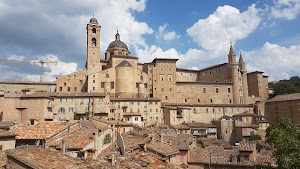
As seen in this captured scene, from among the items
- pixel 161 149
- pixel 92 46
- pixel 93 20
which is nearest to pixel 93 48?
pixel 92 46

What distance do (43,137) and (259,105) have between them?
222ft

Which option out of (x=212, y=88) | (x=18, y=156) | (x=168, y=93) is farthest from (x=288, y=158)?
(x=212, y=88)

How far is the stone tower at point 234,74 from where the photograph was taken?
86.4 m

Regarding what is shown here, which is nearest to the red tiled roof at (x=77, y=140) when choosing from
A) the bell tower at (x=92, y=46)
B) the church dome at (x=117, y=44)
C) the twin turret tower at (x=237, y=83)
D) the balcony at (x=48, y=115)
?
the balcony at (x=48, y=115)

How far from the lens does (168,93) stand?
82625 millimetres

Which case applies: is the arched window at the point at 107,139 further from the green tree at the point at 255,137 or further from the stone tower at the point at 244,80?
the stone tower at the point at 244,80

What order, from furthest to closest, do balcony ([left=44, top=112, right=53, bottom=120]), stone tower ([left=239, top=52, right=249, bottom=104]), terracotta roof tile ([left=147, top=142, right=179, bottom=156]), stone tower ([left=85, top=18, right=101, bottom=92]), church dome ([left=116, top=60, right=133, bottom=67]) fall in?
stone tower ([left=239, top=52, right=249, bottom=104]), stone tower ([left=85, top=18, right=101, bottom=92]), church dome ([left=116, top=60, right=133, bottom=67]), balcony ([left=44, top=112, right=53, bottom=120]), terracotta roof tile ([left=147, top=142, right=179, bottom=156])

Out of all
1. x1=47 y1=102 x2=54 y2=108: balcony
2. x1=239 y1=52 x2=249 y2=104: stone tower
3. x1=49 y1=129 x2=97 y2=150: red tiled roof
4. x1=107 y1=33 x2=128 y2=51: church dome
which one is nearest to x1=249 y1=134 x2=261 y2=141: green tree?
x1=239 y1=52 x2=249 y2=104: stone tower

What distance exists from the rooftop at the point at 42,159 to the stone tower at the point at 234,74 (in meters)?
78.8

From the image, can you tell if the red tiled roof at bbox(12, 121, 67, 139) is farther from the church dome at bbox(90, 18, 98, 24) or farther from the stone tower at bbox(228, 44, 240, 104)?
the stone tower at bbox(228, 44, 240, 104)

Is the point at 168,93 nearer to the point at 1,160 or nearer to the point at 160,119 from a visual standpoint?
the point at 160,119

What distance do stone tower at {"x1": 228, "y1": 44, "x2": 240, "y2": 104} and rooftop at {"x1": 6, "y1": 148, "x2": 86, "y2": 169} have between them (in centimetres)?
7885

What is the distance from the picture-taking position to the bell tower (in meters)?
79.5

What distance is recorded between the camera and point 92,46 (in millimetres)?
79750
